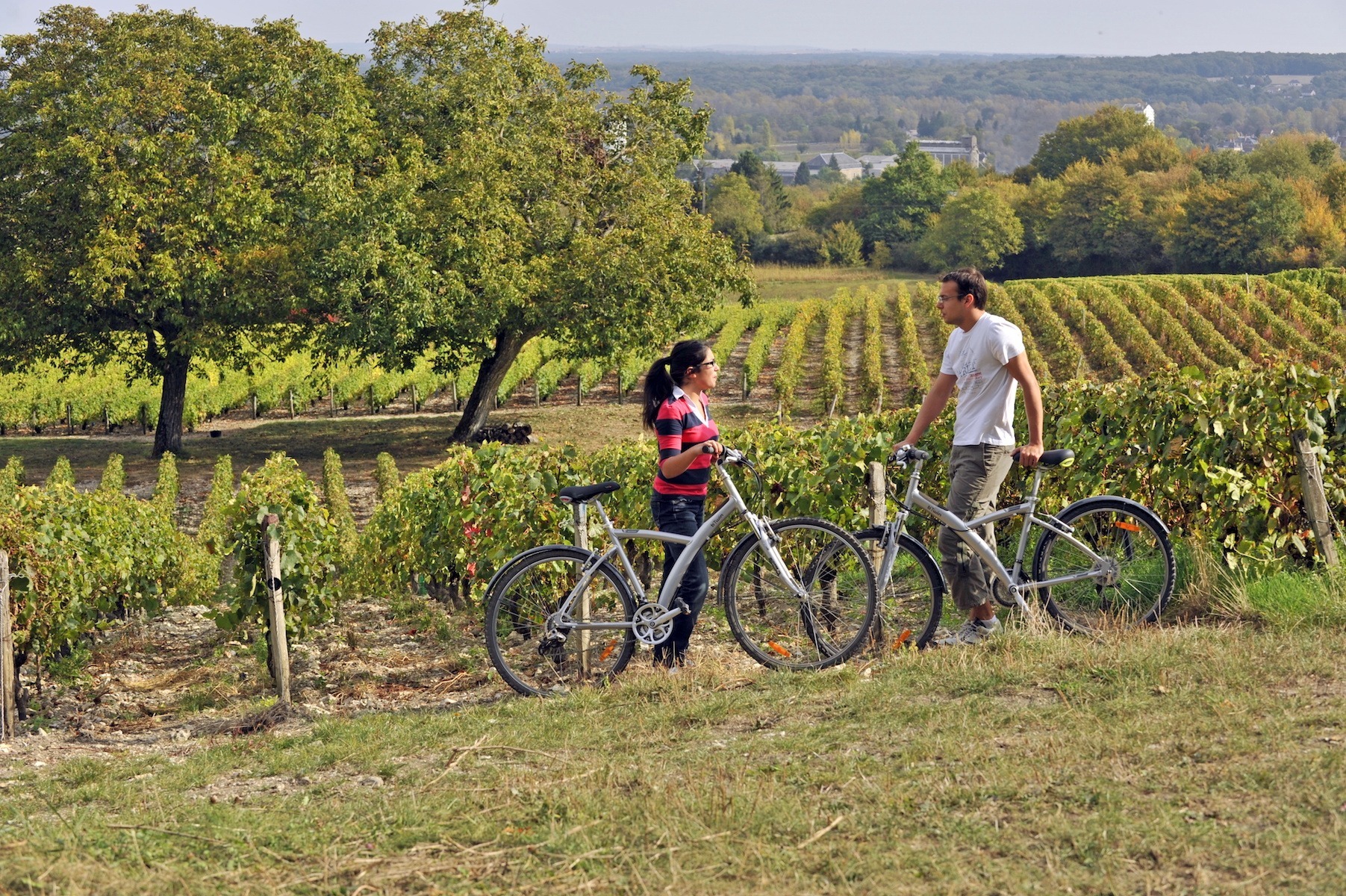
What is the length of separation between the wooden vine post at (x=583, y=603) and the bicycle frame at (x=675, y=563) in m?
0.04

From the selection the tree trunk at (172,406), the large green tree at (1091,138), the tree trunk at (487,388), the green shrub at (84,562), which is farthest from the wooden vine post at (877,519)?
the large green tree at (1091,138)

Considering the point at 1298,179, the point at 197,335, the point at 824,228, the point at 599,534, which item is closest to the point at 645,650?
the point at 599,534

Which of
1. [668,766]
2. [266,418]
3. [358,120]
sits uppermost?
[358,120]

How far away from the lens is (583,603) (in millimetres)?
5828

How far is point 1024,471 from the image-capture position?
305 inches

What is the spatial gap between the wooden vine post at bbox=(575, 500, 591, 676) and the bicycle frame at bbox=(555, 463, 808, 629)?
0.13 ft

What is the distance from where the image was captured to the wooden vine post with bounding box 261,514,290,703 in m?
6.27

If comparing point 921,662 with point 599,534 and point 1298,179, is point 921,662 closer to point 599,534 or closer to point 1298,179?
point 599,534

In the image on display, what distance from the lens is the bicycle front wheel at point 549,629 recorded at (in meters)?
5.76

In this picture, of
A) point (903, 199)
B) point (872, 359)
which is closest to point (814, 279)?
point (903, 199)

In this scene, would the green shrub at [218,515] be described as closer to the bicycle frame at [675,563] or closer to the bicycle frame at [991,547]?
the bicycle frame at [675,563]

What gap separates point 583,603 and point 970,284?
2271mm

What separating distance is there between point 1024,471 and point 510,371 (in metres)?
24.7

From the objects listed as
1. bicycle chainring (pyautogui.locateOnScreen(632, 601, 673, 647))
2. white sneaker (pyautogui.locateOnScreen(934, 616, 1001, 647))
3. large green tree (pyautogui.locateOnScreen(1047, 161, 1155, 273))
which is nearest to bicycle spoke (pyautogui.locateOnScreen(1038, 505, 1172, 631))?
white sneaker (pyautogui.locateOnScreen(934, 616, 1001, 647))
